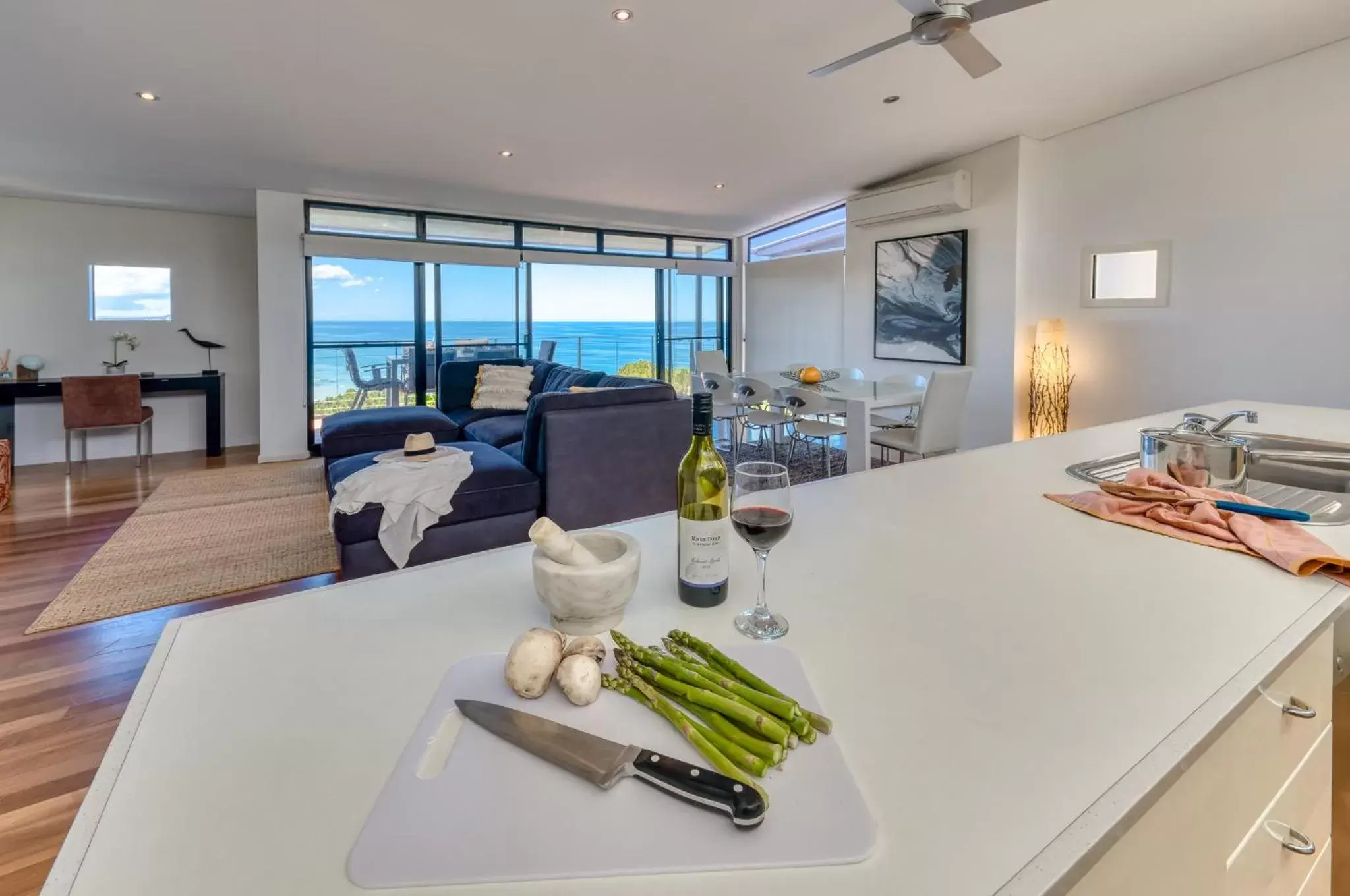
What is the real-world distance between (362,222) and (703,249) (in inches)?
162

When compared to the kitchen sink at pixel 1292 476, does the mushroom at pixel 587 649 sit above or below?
below

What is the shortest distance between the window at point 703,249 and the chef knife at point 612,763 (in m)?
8.13

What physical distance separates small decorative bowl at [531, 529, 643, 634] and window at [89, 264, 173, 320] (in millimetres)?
7566

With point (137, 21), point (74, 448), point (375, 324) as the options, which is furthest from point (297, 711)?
point (74, 448)

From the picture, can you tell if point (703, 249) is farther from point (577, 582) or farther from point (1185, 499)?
point (577, 582)

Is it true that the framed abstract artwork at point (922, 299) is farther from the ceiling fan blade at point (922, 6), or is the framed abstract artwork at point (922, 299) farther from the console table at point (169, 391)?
the console table at point (169, 391)

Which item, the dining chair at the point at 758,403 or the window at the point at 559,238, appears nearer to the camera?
the dining chair at the point at 758,403

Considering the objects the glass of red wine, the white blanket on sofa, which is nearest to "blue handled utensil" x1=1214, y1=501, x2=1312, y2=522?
the glass of red wine

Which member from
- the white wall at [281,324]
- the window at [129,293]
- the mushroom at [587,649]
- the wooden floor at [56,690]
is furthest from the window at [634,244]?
the mushroom at [587,649]

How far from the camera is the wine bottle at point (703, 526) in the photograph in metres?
0.82

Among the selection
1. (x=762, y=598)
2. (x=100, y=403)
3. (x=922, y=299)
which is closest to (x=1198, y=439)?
(x=762, y=598)

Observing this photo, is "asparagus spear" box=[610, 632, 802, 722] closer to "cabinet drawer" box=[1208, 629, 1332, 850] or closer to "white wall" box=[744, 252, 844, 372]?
"cabinet drawer" box=[1208, 629, 1332, 850]

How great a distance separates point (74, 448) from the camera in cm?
593

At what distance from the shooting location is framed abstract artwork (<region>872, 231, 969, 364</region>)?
5508mm
